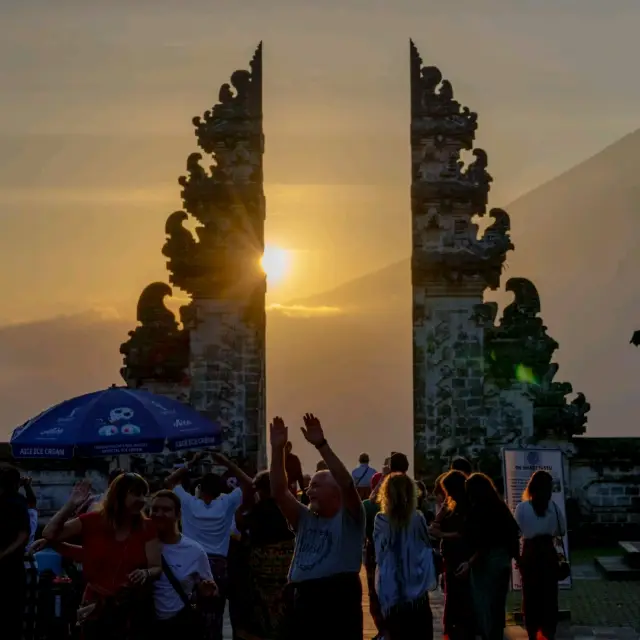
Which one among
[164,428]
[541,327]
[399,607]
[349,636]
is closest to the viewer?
→ [349,636]

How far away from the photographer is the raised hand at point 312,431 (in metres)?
9.75

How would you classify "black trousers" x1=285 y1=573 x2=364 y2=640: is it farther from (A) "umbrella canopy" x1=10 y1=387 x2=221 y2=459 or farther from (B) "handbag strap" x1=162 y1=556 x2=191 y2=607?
(A) "umbrella canopy" x1=10 y1=387 x2=221 y2=459

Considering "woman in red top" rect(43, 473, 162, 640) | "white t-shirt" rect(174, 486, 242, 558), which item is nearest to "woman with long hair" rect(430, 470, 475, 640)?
"white t-shirt" rect(174, 486, 242, 558)

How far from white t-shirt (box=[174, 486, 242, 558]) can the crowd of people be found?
13 mm

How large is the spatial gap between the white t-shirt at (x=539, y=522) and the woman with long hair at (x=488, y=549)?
61.1 inches

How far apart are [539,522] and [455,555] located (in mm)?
1313

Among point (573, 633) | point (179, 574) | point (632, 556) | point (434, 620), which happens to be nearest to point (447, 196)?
point (632, 556)

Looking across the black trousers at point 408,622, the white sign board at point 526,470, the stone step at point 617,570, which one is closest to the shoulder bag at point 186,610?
the black trousers at point 408,622

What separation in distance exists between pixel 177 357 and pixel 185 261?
1.66 meters

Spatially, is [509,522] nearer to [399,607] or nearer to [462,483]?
[462,483]

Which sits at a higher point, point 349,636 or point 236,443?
point 236,443

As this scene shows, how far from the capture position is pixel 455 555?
13.5 meters

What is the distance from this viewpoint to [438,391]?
26.1 meters

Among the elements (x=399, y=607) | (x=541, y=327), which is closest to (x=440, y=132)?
(x=541, y=327)
